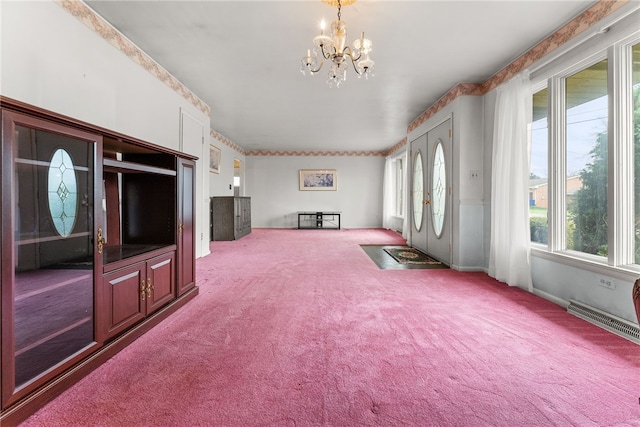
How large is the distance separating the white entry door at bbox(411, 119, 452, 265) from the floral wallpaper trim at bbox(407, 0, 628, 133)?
1.69ft

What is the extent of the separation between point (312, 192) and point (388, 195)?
2801mm

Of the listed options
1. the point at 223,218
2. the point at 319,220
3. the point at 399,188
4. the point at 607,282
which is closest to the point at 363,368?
the point at 607,282

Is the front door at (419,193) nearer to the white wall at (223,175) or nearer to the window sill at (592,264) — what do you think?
the window sill at (592,264)

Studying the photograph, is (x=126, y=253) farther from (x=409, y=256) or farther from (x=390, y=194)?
(x=390, y=194)

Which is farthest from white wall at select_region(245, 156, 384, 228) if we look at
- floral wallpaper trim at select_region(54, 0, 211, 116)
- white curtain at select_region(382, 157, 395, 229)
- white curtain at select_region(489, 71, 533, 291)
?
white curtain at select_region(489, 71, 533, 291)

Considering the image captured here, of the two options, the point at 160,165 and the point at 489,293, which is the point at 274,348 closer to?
the point at 160,165

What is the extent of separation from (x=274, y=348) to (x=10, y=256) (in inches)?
60.3

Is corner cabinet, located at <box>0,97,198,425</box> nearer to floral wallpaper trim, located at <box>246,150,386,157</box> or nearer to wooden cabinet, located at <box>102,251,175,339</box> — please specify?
wooden cabinet, located at <box>102,251,175,339</box>

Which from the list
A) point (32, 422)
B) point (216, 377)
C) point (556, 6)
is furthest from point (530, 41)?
point (32, 422)

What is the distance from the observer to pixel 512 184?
346cm

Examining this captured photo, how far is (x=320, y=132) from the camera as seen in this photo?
7.60 m

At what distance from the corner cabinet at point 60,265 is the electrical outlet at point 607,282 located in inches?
152

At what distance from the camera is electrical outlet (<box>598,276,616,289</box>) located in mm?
2399

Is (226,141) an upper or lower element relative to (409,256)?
upper
